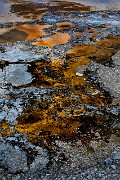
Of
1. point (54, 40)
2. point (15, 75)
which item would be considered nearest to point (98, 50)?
point (54, 40)

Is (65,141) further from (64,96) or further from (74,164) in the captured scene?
(64,96)

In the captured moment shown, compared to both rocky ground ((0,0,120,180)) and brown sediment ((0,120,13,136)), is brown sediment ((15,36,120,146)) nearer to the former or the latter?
rocky ground ((0,0,120,180))

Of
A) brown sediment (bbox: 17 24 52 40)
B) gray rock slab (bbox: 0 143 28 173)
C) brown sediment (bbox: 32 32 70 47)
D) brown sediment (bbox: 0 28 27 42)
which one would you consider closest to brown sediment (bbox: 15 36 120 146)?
gray rock slab (bbox: 0 143 28 173)

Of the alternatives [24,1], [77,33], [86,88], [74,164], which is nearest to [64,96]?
[86,88]

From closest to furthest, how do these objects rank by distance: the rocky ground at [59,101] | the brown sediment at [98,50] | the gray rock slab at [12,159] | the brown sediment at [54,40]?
the gray rock slab at [12,159], the rocky ground at [59,101], the brown sediment at [98,50], the brown sediment at [54,40]

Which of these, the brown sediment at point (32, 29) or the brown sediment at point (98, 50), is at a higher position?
the brown sediment at point (32, 29)

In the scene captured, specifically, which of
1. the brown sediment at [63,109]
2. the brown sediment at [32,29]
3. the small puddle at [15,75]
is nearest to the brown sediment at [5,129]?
the brown sediment at [63,109]

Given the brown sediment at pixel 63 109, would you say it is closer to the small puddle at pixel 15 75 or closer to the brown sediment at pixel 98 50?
the small puddle at pixel 15 75
